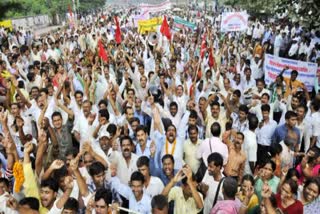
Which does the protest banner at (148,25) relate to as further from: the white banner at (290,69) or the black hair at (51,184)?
the black hair at (51,184)

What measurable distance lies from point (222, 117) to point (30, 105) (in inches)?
119

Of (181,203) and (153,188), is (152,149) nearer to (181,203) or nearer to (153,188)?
(153,188)

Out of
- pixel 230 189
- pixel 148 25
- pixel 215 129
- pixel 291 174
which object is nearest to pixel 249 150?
pixel 215 129

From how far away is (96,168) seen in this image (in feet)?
13.1

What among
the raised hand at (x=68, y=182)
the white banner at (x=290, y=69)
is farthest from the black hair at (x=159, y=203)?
the white banner at (x=290, y=69)

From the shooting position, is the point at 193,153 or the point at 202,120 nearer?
the point at 193,153

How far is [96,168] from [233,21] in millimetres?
9722

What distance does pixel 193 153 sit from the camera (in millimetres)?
4941

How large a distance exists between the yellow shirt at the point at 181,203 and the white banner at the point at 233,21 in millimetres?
9544

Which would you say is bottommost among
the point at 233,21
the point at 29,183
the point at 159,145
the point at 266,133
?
the point at 266,133

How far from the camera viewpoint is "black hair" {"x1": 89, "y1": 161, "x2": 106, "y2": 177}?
3.97 metres

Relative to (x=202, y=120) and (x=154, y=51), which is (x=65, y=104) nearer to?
(x=202, y=120)

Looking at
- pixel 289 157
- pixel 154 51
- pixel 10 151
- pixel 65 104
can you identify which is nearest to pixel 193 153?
pixel 289 157

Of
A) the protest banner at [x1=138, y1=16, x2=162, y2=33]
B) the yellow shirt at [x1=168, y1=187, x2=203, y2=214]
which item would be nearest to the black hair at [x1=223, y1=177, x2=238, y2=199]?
the yellow shirt at [x1=168, y1=187, x2=203, y2=214]
